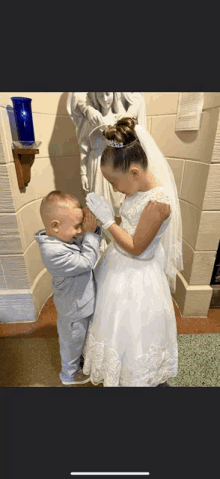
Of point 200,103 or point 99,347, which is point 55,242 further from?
point 200,103

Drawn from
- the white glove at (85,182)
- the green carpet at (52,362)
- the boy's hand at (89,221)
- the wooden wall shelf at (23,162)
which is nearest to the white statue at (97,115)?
the white glove at (85,182)

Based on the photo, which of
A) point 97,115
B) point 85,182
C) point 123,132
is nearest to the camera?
point 123,132

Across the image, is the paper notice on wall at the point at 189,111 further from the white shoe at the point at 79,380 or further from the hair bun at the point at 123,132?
the white shoe at the point at 79,380

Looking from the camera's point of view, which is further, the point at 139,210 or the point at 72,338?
the point at 72,338

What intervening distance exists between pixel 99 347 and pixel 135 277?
0.36 metres

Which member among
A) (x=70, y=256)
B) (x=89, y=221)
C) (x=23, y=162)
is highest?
(x=23, y=162)

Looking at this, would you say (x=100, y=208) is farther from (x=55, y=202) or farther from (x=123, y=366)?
(x=123, y=366)

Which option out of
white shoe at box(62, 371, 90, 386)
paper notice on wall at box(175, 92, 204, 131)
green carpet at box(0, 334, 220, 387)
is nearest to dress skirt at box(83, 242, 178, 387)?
white shoe at box(62, 371, 90, 386)

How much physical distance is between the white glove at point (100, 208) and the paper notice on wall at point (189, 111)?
3.83 feet

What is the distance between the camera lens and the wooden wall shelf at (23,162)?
146 centimetres

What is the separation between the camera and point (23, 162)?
154 centimetres

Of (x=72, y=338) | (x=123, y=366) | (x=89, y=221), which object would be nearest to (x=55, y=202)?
(x=89, y=221)

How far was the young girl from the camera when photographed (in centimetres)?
93

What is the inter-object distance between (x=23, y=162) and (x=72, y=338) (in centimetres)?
108
